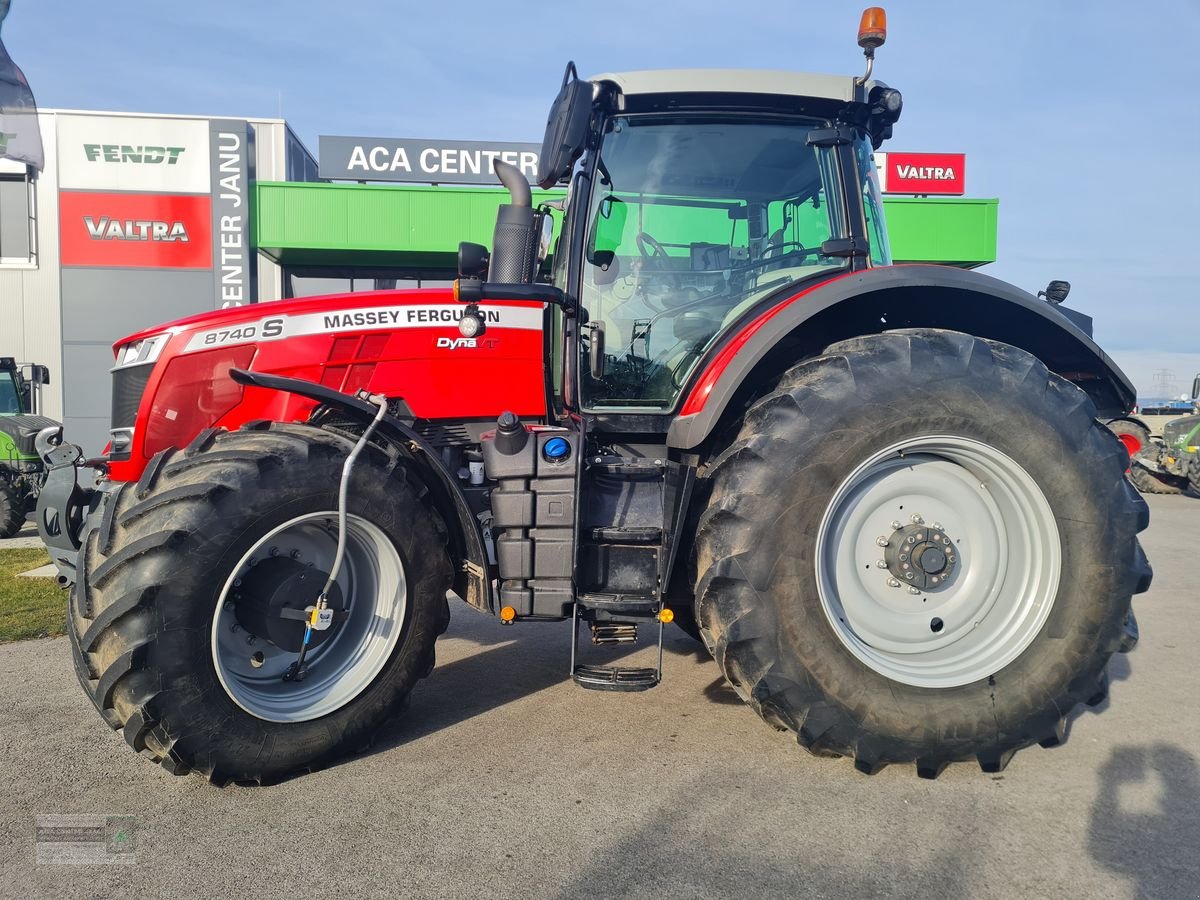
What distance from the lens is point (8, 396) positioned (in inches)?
460

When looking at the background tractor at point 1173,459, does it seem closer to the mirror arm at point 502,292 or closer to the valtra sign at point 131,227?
the mirror arm at point 502,292

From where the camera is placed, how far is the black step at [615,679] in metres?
3.04

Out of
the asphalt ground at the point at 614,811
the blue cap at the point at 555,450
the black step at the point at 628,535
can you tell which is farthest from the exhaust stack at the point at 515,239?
the asphalt ground at the point at 614,811

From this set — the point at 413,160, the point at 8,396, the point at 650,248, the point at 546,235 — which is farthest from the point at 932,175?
the point at 650,248

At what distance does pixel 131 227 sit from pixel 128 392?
1683cm

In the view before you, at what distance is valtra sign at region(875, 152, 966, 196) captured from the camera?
72.0 feet

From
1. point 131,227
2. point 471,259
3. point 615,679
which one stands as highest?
point 131,227

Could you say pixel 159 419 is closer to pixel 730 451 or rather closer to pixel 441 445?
pixel 441 445

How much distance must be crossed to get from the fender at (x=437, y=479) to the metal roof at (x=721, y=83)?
62.2 inches

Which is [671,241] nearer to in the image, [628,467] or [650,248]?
[650,248]

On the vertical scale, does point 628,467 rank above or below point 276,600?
above

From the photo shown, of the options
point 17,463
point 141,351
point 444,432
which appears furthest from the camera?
point 17,463

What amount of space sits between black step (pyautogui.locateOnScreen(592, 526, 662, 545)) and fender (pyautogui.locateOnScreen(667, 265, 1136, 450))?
13.3 inches

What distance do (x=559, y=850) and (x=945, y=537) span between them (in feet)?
5.65
